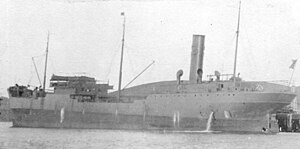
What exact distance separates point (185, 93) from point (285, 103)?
8.23 meters

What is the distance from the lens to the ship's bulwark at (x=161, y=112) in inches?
1516

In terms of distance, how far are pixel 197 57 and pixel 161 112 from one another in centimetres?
581

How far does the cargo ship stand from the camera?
127 ft

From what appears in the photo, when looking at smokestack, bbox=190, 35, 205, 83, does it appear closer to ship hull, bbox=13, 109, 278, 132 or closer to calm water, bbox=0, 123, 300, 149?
ship hull, bbox=13, 109, 278, 132

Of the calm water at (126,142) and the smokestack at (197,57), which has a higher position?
the smokestack at (197,57)

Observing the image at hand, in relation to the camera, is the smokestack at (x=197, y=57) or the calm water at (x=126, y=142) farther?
the smokestack at (x=197, y=57)

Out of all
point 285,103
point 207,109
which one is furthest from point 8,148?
point 285,103

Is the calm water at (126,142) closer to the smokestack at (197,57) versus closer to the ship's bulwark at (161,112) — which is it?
the ship's bulwark at (161,112)

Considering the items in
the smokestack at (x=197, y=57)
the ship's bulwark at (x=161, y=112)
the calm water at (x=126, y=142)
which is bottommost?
the calm water at (x=126, y=142)

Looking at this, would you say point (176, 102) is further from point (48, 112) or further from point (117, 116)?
point (48, 112)

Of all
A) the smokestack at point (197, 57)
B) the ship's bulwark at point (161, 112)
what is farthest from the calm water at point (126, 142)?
the smokestack at point (197, 57)

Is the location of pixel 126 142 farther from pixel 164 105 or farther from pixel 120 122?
pixel 120 122

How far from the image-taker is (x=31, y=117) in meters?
45.2

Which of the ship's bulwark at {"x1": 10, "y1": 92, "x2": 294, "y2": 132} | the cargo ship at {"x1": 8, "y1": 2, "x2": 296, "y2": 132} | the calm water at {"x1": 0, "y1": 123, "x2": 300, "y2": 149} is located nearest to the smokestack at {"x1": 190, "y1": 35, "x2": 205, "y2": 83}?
the cargo ship at {"x1": 8, "y1": 2, "x2": 296, "y2": 132}
